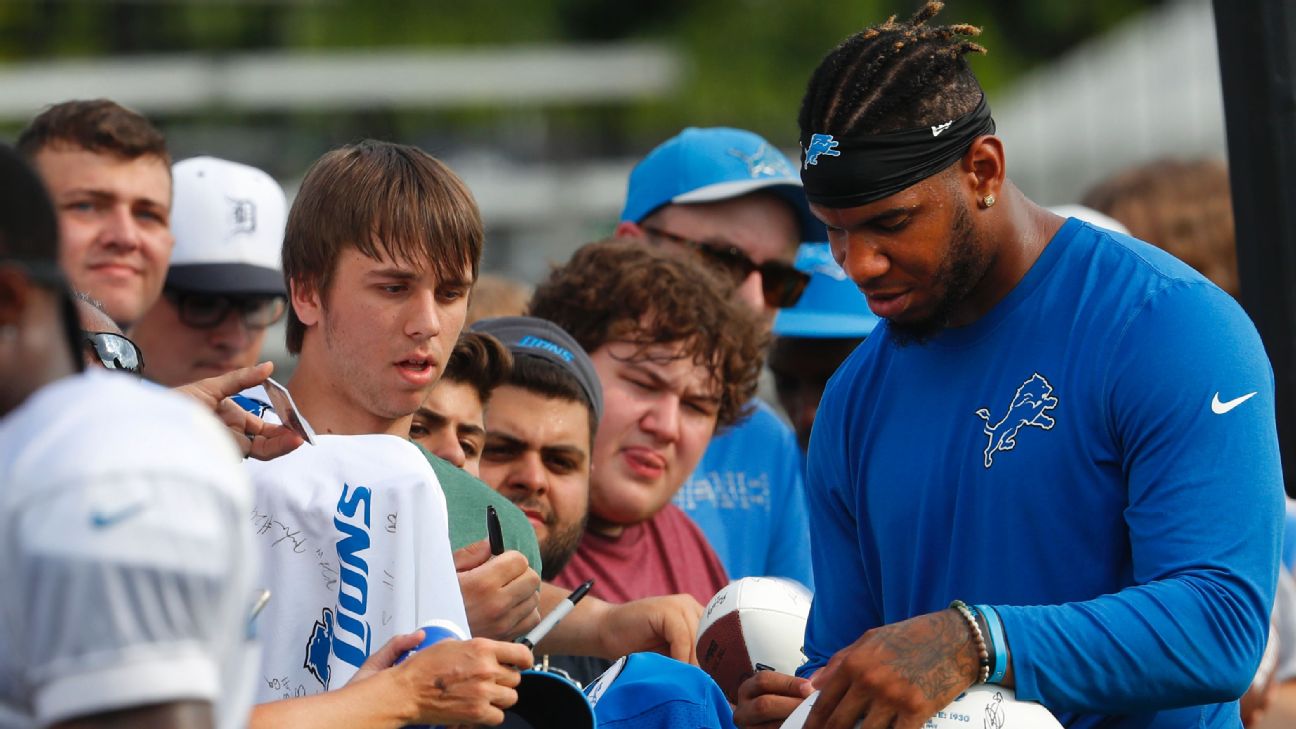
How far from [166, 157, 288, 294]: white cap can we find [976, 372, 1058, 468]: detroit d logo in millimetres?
2897

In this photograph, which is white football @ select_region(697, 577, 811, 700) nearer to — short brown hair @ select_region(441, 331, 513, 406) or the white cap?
short brown hair @ select_region(441, 331, 513, 406)

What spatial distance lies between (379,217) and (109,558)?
6.32 ft

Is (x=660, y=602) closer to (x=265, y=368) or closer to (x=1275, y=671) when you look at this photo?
(x=265, y=368)

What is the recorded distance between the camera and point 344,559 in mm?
3014

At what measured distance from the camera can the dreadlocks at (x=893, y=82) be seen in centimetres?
338

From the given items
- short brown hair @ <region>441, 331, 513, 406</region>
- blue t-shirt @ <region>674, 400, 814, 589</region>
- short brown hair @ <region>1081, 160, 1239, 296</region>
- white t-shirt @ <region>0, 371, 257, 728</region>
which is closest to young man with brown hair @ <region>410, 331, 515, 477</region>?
short brown hair @ <region>441, 331, 513, 406</region>

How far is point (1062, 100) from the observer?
811 inches

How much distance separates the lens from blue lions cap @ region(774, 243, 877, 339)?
5.76 meters

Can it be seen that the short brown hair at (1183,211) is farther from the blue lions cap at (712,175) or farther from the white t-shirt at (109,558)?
the white t-shirt at (109,558)

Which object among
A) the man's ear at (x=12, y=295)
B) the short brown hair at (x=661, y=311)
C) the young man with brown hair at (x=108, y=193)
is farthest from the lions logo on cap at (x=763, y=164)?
the man's ear at (x=12, y=295)

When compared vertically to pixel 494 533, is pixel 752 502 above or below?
below

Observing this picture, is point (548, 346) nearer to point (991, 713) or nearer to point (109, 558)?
point (991, 713)

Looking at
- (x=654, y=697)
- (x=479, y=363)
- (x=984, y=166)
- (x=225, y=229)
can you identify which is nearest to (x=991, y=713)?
(x=654, y=697)

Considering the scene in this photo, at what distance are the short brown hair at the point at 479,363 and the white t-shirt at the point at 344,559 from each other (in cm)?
111
